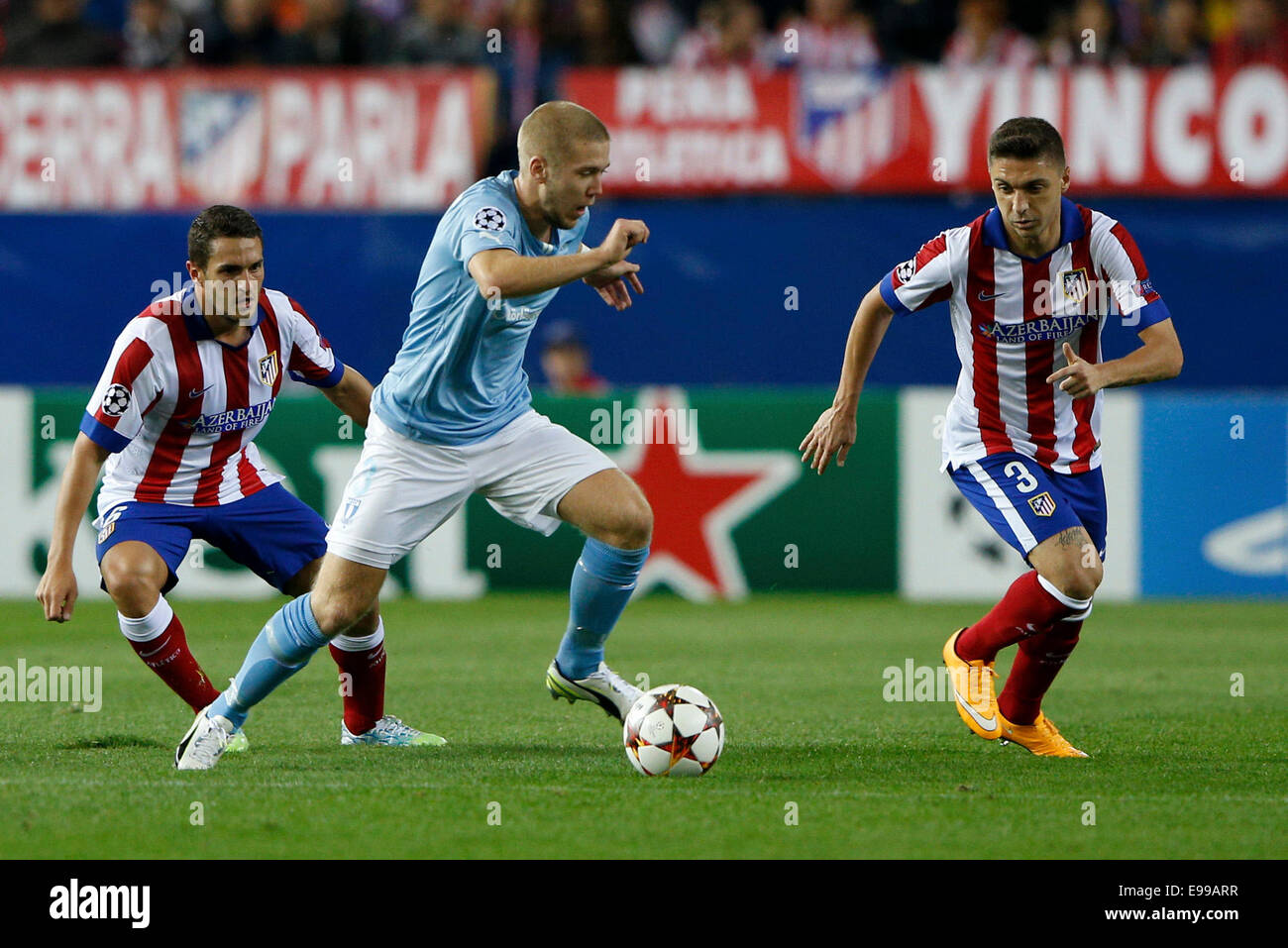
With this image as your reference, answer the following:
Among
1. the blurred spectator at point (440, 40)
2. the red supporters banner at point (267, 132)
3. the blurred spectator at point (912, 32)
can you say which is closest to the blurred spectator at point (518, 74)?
the blurred spectator at point (440, 40)

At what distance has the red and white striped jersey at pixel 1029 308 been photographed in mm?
5930

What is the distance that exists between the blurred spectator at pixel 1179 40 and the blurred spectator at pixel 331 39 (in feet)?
19.7

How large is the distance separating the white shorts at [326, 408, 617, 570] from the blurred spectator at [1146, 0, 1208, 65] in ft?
29.8

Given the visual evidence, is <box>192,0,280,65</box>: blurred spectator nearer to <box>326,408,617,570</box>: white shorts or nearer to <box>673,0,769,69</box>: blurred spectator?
<box>673,0,769,69</box>: blurred spectator

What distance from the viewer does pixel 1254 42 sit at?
43.5 ft

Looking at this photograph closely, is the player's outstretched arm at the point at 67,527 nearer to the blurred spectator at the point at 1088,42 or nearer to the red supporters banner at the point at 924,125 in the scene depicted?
the red supporters banner at the point at 924,125

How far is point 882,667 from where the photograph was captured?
26.9 feet

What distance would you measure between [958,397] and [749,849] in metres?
2.40

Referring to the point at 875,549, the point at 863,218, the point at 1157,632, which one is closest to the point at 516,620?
the point at 875,549

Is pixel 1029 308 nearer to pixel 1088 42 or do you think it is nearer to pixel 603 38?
pixel 1088 42

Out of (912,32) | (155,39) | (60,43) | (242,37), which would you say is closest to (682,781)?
(912,32)

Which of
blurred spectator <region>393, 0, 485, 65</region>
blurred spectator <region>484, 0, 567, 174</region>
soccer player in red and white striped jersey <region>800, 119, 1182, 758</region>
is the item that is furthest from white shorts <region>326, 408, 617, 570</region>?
blurred spectator <region>393, 0, 485, 65</region>

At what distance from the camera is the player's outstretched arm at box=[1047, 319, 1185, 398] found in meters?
5.34
